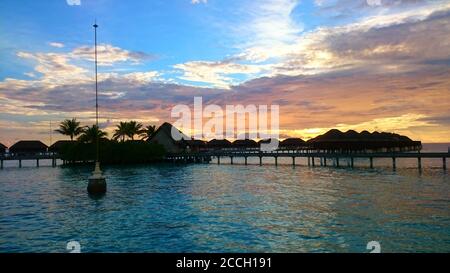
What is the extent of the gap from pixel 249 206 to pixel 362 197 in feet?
37.3

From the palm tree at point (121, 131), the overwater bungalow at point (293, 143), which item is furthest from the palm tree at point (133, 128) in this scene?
the overwater bungalow at point (293, 143)

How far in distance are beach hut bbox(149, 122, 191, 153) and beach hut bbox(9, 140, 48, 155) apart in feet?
116

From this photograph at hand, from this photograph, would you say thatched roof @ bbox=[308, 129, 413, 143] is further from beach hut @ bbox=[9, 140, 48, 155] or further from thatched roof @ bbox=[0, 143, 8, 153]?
thatched roof @ bbox=[0, 143, 8, 153]

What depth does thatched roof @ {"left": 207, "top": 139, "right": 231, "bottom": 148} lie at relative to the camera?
520ft

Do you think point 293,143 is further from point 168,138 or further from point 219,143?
point 168,138

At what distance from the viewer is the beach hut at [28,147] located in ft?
374

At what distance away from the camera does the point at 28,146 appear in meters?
116

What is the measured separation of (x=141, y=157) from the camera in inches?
4149

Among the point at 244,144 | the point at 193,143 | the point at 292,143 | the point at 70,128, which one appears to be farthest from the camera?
the point at 244,144

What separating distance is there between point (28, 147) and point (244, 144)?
8569 centimetres

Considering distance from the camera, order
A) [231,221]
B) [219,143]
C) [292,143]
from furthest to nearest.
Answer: [219,143] → [292,143] → [231,221]

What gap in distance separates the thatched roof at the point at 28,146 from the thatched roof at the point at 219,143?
215 feet

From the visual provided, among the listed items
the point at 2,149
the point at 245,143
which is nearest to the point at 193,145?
the point at 245,143
